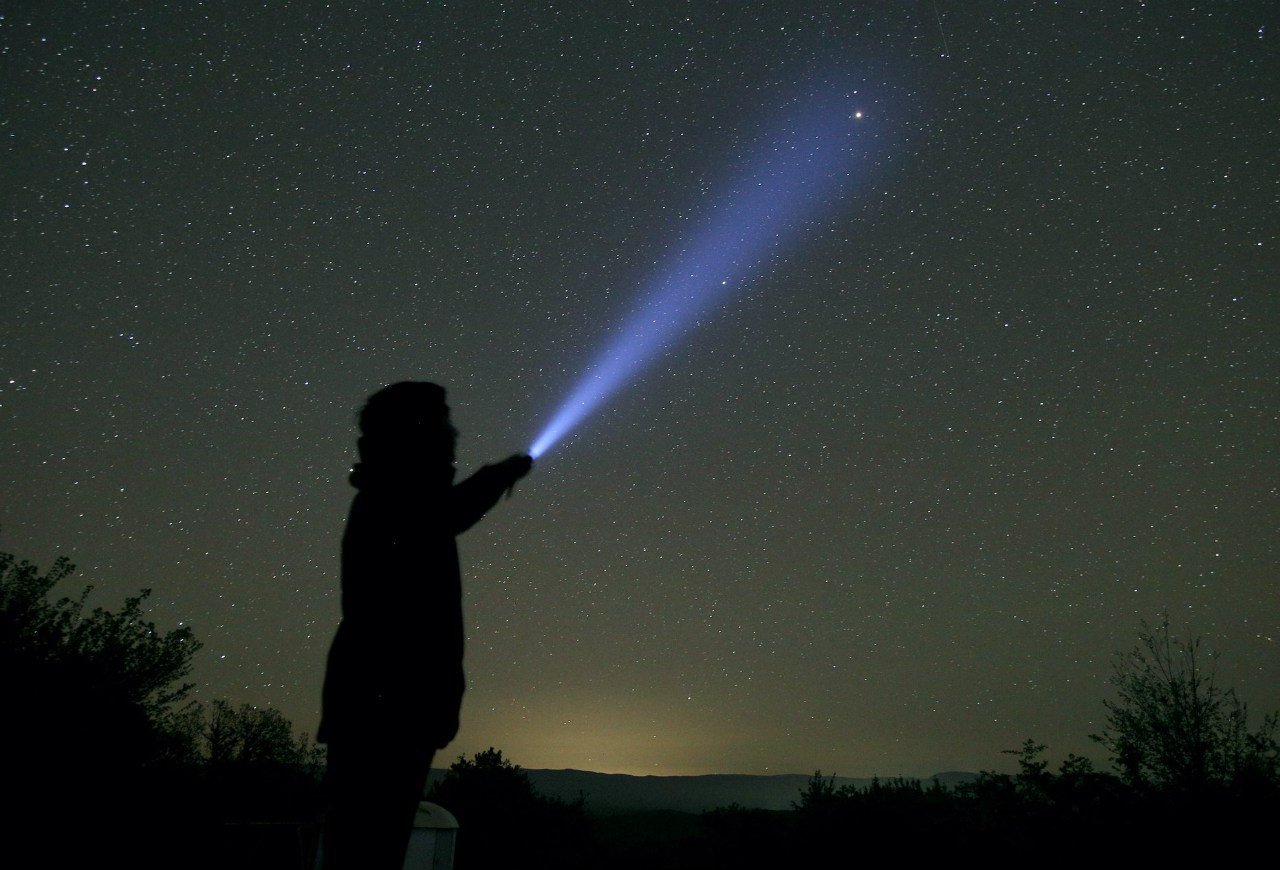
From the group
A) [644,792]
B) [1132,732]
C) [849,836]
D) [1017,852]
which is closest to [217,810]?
[849,836]

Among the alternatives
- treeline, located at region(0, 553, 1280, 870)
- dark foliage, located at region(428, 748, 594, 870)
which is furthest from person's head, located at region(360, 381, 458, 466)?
dark foliage, located at region(428, 748, 594, 870)

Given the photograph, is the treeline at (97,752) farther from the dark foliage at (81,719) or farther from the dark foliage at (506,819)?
the dark foliage at (506,819)

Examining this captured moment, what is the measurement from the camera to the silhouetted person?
4.14ft

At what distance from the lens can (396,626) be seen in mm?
1391

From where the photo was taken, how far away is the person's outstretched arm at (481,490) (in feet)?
4.91

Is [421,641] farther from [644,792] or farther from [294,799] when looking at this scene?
[644,792]

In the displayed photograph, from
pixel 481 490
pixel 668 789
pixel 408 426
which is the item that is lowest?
pixel 668 789

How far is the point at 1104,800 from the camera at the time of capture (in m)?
11.7

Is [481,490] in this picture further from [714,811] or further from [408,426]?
[714,811]

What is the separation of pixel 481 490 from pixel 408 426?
0.83 feet

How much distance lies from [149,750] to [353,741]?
2651 centimetres

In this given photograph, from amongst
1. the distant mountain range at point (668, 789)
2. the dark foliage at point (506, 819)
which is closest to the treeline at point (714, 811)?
the dark foliage at point (506, 819)

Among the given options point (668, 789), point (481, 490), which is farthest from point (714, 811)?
point (668, 789)

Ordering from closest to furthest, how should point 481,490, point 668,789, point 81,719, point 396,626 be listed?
point 396,626 < point 481,490 < point 81,719 < point 668,789
